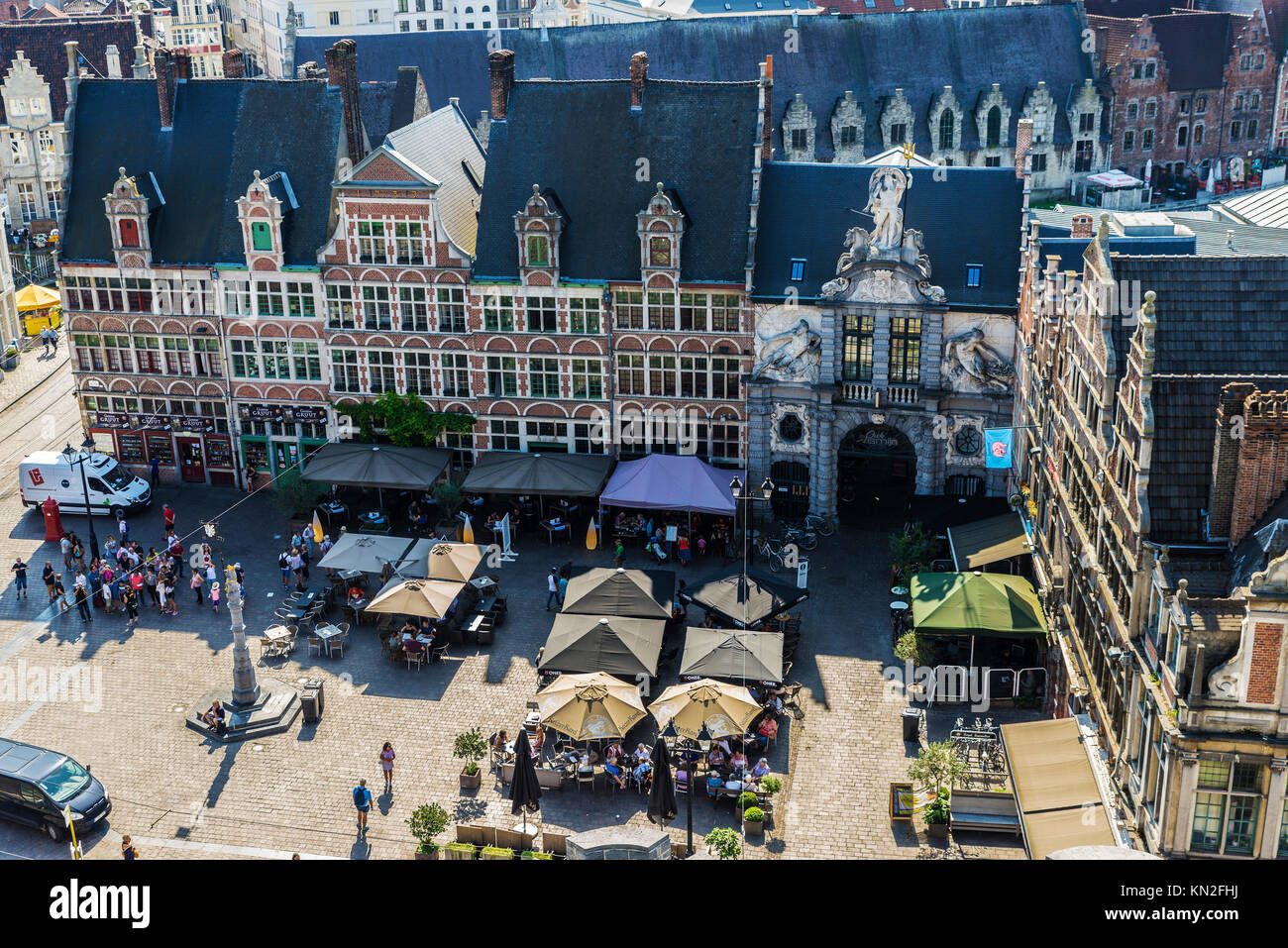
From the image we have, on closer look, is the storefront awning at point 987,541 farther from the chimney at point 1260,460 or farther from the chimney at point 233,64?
the chimney at point 233,64

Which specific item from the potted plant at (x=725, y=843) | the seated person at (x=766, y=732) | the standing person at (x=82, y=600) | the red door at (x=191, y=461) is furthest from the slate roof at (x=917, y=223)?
the standing person at (x=82, y=600)

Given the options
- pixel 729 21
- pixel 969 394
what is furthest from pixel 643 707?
pixel 729 21

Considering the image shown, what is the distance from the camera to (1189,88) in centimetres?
9656

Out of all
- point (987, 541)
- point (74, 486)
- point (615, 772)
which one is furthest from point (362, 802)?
point (74, 486)

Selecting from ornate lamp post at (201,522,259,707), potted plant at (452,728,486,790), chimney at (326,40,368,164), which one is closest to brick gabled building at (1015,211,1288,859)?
potted plant at (452,728,486,790)

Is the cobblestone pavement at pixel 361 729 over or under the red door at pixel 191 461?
under

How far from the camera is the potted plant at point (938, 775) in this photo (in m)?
36.2

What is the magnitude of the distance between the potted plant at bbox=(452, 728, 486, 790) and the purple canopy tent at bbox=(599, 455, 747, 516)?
1546cm

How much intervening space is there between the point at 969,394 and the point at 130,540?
110 feet

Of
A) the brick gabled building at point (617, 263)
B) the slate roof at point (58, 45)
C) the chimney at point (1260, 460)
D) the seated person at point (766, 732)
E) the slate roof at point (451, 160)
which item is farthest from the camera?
the slate roof at point (58, 45)

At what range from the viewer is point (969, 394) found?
52625mm

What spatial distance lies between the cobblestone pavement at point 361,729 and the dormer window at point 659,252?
1180 cm

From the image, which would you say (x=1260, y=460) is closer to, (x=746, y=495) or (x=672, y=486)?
(x=672, y=486)
